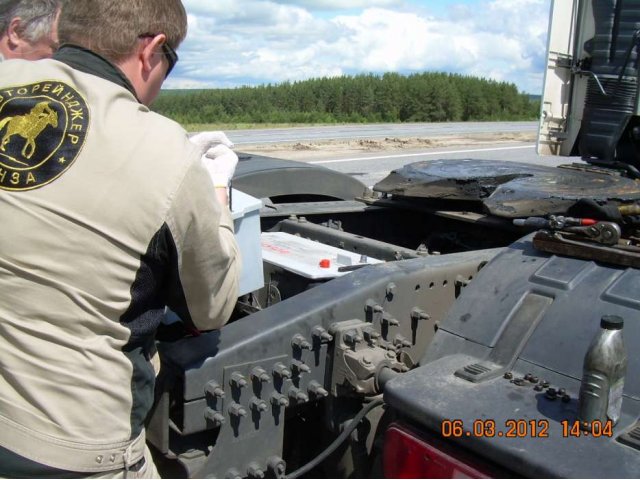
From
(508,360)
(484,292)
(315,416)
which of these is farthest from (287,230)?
(508,360)

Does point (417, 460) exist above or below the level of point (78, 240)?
below

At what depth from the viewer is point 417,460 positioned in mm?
1861

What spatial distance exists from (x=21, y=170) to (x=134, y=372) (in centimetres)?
52

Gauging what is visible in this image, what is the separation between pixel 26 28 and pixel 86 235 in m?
2.03

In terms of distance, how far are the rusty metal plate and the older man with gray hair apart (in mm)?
1721

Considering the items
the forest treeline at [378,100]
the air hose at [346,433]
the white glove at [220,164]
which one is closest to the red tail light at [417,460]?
the air hose at [346,433]

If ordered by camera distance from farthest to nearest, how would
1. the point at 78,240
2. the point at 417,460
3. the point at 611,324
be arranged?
the point at 417,460, the point at 611,324, the point at 78,240

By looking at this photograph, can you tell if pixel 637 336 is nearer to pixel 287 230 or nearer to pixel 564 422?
pixel 564 422

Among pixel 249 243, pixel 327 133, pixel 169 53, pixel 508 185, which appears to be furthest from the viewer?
pixel 327 133

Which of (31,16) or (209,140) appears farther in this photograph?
(31,16)

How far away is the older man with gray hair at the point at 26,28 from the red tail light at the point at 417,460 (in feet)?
7.36

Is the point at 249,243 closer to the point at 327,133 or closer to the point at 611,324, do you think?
the point at 611,324
